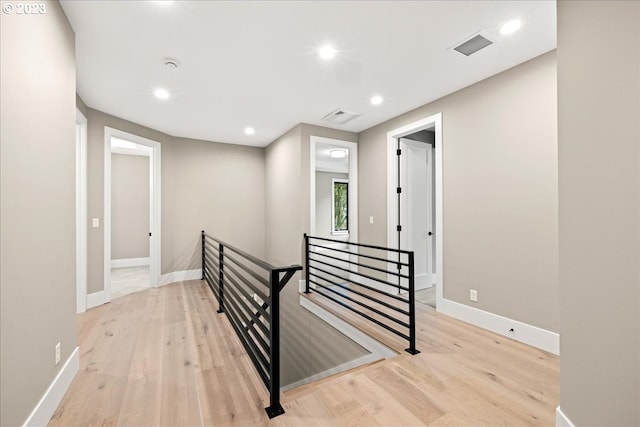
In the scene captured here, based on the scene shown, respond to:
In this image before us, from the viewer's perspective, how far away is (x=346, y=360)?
3096 mm

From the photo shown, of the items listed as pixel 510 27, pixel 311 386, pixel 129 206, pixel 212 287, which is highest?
Result: pixel 510 27

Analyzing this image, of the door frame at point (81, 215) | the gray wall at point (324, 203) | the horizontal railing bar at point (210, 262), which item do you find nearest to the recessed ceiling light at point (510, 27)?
the horizontal railing bar at point (210, 262)

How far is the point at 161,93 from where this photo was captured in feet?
10.5

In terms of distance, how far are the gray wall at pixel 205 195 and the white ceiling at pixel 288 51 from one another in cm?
141

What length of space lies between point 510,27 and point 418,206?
8.37 feet

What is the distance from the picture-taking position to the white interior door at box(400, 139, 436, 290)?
4070 millimetres

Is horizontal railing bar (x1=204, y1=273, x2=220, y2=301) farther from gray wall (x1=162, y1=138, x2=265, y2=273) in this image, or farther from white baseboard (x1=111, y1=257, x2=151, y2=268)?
white baseboard (x1=111, y1=257, x2=151, y2=268)

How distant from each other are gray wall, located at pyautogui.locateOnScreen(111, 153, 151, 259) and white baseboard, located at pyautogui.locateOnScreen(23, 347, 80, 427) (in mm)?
5159

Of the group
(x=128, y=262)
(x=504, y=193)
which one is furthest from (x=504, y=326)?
(x=128, y=262)

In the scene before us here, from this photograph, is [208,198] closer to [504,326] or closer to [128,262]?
[128,262]

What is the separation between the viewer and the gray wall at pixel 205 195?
4.88 metres

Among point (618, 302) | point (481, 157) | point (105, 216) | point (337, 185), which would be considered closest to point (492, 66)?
point (481, 157)

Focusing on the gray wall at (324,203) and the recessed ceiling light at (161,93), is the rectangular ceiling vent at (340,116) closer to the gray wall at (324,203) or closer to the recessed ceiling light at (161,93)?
Answer: the recessed ceiling light at (161,93)

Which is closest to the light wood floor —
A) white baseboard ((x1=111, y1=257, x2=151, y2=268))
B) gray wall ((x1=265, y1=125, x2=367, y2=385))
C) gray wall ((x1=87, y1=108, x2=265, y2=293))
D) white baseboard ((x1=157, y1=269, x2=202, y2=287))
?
gray wall ((x1=265, y1=125, x2=367, y2=385))
